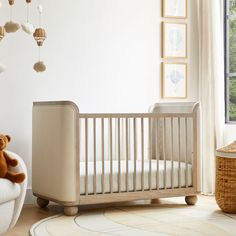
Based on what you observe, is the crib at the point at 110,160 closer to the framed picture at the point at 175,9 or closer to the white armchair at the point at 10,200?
the white armchair at the point at 10,200

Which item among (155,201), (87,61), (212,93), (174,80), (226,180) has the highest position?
(87,61)

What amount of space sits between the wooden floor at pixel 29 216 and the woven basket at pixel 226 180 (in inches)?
44.1

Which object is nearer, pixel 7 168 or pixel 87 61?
pixel 7 168

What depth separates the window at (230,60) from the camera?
16.2 feet

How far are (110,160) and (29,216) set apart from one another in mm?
657

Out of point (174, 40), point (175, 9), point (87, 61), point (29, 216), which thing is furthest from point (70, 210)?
point (175, 9)

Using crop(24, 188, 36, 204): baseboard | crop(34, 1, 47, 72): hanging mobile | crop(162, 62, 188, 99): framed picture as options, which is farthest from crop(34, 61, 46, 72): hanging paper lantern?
crop(162, 62, 188, 99): framed picture

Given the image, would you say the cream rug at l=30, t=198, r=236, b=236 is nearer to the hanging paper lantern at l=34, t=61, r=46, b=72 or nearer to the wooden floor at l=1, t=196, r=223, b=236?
the wooden floor at l=1, t=196, r=223, b=236

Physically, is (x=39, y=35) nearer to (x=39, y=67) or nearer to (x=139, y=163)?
(x=39, y=67)

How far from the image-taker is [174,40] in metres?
4.91

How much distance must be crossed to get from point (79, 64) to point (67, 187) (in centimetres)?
114

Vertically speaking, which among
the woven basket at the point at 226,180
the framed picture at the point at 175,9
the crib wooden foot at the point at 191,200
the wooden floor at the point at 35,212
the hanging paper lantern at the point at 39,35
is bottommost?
the wooden floor at the point at 35,212

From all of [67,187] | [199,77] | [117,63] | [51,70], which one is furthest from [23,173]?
[199,77]

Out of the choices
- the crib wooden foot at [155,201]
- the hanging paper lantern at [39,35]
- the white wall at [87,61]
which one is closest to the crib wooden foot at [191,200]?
the crib wooden foot at [155,201]
